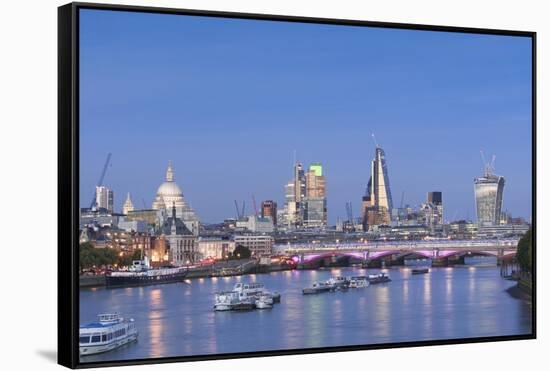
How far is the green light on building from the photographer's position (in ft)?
28.9

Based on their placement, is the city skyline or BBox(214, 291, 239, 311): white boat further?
BBox(214, 291, 239, 311): white boat

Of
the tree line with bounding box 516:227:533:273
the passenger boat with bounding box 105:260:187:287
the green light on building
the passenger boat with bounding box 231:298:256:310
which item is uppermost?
the green light on building

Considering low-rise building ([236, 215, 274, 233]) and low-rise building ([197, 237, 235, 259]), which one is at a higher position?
low-rise building ([236, 215, 274, 233])

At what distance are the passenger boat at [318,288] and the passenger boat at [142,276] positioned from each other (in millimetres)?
925

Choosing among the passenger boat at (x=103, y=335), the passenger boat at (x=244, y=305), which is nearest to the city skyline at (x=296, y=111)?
the passenger boat at (x=244, y=305)

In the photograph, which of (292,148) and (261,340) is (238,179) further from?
(261,340)

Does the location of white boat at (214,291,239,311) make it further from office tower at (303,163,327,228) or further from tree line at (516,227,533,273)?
tree line at (516,227,533,273)

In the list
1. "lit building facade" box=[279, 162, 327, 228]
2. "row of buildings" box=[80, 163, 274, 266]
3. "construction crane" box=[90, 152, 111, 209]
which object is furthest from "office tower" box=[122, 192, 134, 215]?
"lit building facade" box=[279, 162, 327, 228]

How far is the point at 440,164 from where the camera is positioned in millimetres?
9273

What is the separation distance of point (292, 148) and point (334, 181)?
0.37 m

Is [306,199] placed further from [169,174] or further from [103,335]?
[103,335]

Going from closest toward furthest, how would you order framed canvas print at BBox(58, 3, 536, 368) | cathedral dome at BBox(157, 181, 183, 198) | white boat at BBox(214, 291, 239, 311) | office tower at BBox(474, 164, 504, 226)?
framed canvas print at BBox(58, 3, 536, 368), cathedral dome at BBox(157, 181, 183, 198), white boat at BBox(214, 291, 239, 311), office tower at BBox(474, 164, 504, 226)

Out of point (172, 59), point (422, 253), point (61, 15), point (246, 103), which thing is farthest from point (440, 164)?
point (61, 15)

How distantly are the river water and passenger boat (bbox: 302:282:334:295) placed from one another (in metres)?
0.04
